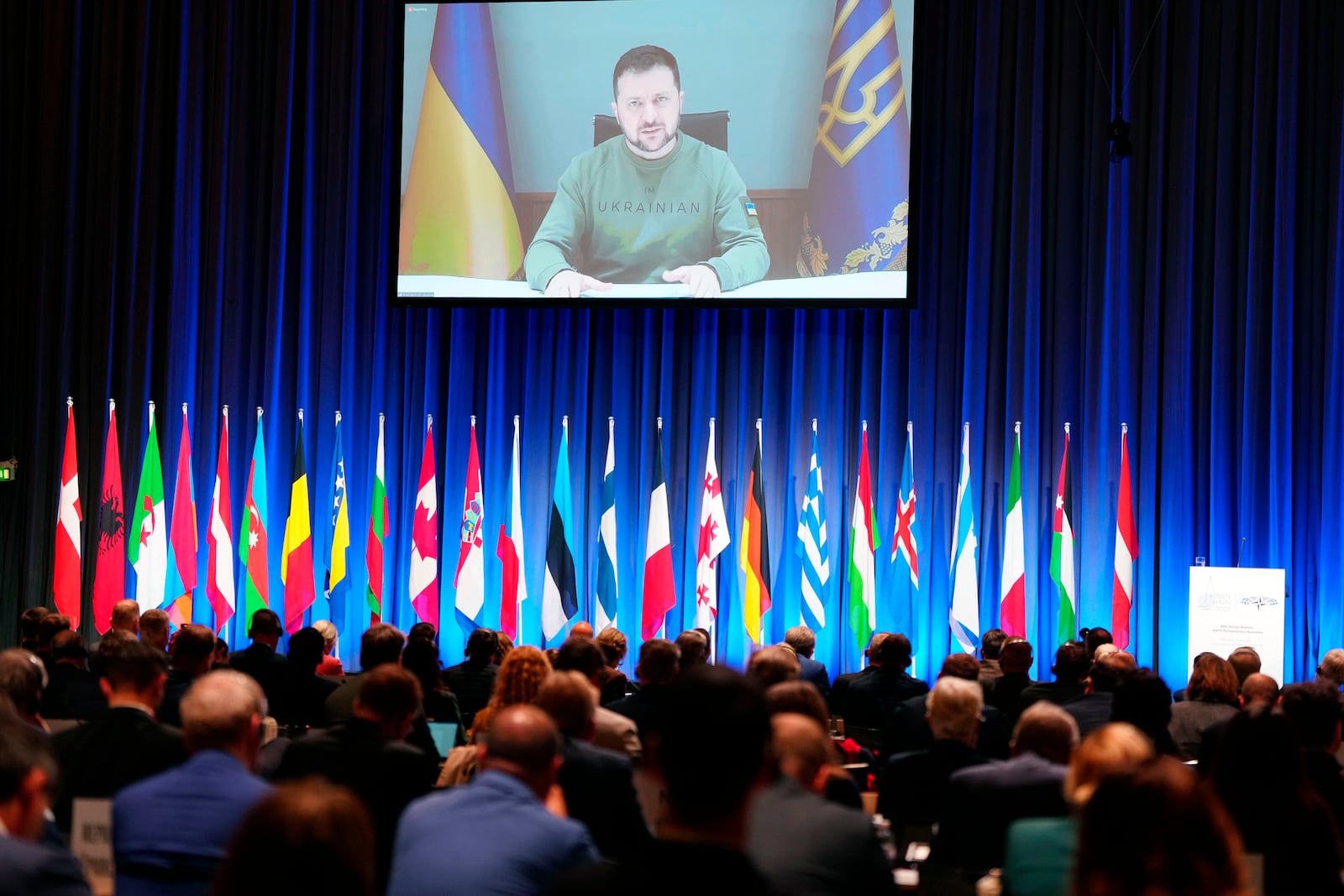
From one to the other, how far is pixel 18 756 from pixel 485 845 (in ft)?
3.20

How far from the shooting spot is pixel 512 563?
12.5 meters

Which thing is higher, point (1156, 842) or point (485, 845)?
point (1156, 842)

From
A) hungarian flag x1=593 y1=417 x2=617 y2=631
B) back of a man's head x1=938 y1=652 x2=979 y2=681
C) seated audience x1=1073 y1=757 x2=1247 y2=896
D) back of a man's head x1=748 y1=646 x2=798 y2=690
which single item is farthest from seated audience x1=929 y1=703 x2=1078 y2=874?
hungarian flag x1=593 y1=417 x2=617 y2=631

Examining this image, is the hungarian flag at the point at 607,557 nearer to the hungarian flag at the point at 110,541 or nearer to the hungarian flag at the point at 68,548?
the hungarian flag at the point at 110,541

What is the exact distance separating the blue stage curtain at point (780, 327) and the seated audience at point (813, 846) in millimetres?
9169

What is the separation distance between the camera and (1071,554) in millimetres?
11992

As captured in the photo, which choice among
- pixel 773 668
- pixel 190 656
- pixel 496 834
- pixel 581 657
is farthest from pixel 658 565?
pixel 496 834

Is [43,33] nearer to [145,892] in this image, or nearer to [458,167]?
[458,167]

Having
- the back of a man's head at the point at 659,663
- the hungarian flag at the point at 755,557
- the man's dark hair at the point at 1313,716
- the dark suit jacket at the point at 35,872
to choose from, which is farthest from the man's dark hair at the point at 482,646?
the dark suit jacket at the point at 35,872

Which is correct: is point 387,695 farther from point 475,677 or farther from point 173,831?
point 475,677

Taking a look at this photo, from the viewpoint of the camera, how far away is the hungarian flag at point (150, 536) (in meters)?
12.5

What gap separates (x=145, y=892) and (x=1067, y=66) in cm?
1151

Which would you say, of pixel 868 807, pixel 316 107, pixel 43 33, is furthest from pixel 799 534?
pixel 43 33

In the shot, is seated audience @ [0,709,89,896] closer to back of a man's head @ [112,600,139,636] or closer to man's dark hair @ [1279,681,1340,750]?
man's dark hair @ [1279,681,1340,750]
